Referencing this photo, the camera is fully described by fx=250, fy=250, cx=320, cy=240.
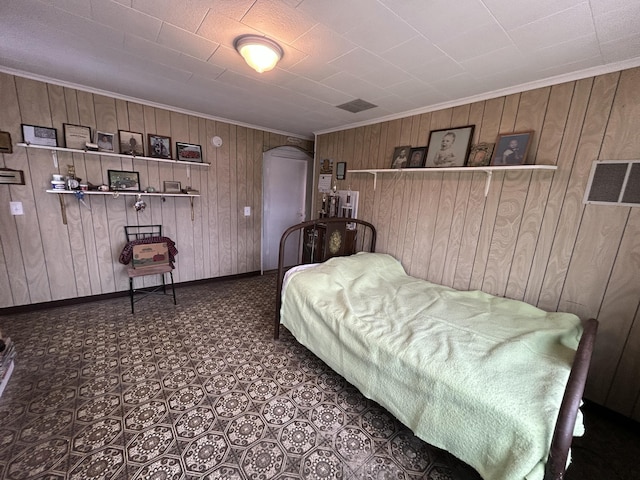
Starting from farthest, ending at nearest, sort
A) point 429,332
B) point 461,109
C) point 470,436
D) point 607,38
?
point 461,109
point 429,332
point 607,38
point 470,436

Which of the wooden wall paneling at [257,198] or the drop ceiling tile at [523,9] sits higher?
the drop ceiling tile at [523,9]

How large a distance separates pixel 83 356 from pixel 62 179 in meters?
1.85

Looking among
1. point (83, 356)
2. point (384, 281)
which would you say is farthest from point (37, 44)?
point (384, 281)

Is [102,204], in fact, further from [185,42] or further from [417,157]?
[417,157]

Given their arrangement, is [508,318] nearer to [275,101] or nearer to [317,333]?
[317,333]

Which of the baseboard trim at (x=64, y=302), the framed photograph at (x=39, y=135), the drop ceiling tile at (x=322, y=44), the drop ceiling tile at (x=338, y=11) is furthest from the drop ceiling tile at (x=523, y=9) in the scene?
the baseboard trim at (x=64, y=302)

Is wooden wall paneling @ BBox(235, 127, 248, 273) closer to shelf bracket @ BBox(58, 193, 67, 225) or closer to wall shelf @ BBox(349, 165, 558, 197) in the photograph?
shelf bracket @ BBox(58, 193, 67, 225)

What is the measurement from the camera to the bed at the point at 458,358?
1009 mm

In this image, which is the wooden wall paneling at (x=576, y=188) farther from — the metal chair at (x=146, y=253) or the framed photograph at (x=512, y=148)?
the metal chair at (x=146, y=253)

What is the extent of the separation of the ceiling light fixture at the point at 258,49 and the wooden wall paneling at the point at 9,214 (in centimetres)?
248

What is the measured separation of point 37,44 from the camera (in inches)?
71.7

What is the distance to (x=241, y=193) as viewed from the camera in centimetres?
393

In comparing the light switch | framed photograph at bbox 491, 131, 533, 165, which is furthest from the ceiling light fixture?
the light switch

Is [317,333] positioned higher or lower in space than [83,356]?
higher
